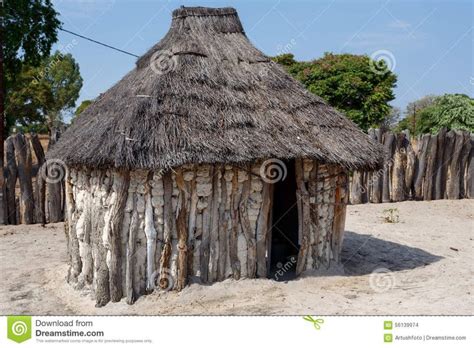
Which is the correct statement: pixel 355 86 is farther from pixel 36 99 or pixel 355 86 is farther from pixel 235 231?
pixel 235 231

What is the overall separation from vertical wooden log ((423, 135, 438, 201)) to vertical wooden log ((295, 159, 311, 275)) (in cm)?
804

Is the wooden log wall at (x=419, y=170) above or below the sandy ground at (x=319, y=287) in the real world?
above

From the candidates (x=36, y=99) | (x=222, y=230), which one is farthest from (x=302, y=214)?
(x=36, y=99)

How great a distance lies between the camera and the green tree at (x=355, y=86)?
23406mm

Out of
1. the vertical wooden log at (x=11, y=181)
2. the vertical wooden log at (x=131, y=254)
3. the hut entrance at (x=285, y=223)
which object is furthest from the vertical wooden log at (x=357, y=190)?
the vertical wooden log at (x=131, y=254)

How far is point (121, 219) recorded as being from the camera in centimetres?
714

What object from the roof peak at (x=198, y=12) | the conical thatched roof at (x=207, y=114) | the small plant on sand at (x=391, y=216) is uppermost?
the roof peak at (x=198, y=12)

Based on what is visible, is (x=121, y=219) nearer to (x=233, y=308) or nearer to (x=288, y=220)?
(x=233, y=308)

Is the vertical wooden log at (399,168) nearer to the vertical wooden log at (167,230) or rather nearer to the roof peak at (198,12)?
the roof peak at (198,12)

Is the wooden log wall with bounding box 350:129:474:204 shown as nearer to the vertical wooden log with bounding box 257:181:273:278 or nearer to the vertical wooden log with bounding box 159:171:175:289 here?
the vertical wooden log with bounding box 257:181:273:278

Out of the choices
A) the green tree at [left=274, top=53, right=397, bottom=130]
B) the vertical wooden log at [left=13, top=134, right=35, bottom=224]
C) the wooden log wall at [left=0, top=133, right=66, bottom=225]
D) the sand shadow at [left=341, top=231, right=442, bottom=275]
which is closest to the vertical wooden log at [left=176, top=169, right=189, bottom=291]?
the sand shadow at [left=341, top=231, right=442, bottom=275]

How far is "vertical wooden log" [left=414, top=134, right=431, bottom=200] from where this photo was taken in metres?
14.9

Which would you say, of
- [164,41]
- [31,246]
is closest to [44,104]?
[31,246]

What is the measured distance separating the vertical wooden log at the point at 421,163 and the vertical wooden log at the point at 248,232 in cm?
859
